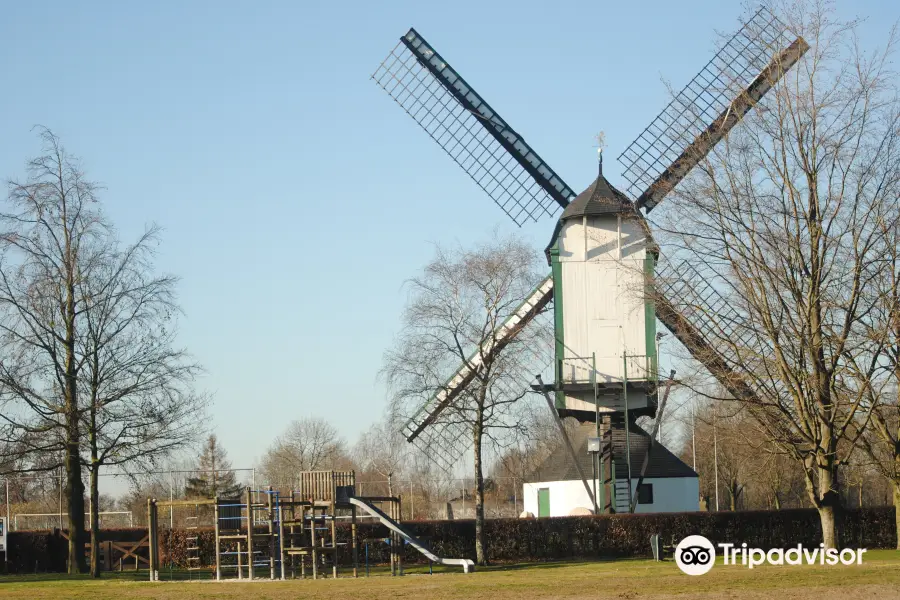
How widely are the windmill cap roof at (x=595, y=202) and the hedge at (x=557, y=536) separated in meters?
8.71

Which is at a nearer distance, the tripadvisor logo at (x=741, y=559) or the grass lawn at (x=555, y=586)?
the grass lawn at (x=555, y=586)

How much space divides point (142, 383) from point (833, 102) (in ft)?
56.1

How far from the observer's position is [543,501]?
41.8 m

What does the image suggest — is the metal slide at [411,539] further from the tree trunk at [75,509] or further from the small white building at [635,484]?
the small white building at [635,484]

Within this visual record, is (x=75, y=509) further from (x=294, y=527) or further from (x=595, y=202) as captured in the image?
(x=595, y=202)

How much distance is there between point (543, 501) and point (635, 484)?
5362mm

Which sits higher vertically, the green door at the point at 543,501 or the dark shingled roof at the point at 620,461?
the dark shingled roof at the point at 620,461

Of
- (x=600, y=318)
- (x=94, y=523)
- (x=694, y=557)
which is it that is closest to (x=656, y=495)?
(x=600, y=318)

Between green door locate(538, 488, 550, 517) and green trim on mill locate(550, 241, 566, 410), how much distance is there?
963 centimetres

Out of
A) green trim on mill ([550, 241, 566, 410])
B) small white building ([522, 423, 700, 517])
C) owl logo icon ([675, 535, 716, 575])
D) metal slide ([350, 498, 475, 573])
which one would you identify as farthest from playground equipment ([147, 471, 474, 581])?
small white building ([522, 423, 700, 517])

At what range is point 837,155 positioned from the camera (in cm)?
2208

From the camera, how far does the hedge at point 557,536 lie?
32.0m

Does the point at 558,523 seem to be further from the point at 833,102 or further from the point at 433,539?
the point at 833,102

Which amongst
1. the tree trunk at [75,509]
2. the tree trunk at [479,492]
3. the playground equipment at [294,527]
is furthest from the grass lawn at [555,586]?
the tree trunk at [479,492]
